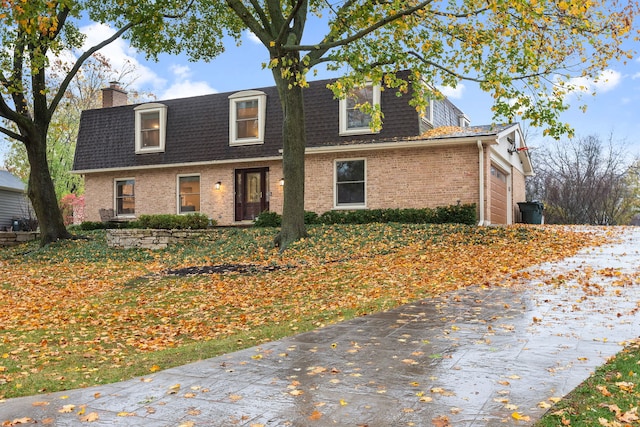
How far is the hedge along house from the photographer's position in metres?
19.0

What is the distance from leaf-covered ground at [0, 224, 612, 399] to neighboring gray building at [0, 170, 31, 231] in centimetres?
1902

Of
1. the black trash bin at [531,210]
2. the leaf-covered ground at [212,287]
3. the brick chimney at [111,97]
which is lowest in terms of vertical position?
the leaf-covered ground at [212,287]

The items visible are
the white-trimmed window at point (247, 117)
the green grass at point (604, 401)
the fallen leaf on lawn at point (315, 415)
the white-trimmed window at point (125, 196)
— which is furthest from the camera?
the white-trimmed window at point (125, 196)

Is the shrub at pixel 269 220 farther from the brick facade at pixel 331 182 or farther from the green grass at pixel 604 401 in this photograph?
the green grass at pixel 604 401

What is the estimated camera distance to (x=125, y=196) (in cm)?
2519

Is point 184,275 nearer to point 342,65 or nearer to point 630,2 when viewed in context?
point 342,65

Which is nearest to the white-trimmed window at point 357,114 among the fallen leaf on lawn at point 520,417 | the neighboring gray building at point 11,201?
the fallen leaf on lawn at point 520,417

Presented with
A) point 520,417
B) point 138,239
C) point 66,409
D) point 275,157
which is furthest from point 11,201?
point 520,417

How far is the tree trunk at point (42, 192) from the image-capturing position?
63.1 ft

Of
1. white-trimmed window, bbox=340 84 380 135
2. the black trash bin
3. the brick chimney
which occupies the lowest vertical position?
the black trash bin

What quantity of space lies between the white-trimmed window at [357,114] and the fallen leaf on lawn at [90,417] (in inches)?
676

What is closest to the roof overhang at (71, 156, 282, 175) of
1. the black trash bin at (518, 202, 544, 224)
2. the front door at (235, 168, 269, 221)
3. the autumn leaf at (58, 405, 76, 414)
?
the front door at (235, 168, 269, 221)

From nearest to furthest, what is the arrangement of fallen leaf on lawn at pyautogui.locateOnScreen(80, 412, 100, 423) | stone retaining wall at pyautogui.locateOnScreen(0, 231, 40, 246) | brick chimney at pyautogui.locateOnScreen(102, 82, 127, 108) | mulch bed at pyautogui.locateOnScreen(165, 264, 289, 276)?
1. fallen leaf on lawn at pyautogui.locateOnScreen(80, 412, 100, 423)
2. mulch bed at pyautogui.locateOnScreen(165, 264, 289, 276)
3. stone retaining wall at pyautogui.locateOnScreen(0, 231, 40, 246)
4. brick chimney at pyautogui.locateOnScreen(102, 82, 127, 108)

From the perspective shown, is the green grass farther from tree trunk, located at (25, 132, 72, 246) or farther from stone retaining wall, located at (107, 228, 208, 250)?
tree trunk, located at (25, 132, 72, 246)
